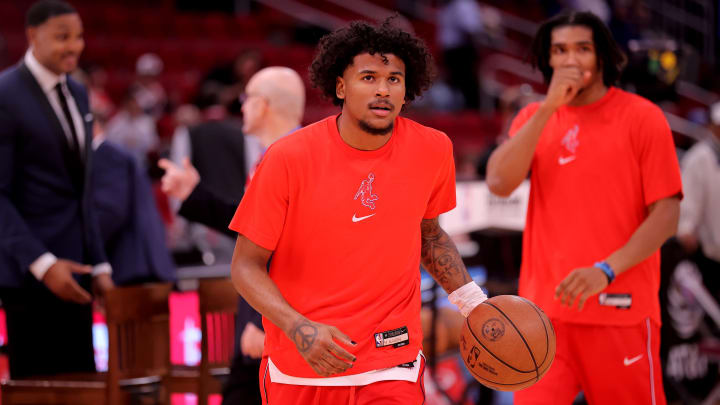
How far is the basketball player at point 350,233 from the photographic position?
113 inches

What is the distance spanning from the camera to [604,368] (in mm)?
3609

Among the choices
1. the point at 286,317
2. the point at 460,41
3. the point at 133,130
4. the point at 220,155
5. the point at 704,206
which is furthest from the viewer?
the point at 460,41

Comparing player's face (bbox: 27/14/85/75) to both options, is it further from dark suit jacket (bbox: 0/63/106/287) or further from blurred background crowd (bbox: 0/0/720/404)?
blurred background crowd (bbox: 0/0/720/404)

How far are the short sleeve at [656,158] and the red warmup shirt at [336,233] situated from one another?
1201 mm

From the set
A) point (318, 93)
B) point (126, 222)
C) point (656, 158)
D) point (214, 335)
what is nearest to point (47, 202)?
point (126, 222)

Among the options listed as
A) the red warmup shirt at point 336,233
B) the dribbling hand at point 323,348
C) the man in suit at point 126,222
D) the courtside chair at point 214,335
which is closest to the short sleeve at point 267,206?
the red warmup shirt at point 336,233

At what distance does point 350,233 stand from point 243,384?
1.35 meters

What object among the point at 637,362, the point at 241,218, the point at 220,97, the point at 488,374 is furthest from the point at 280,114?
the point at 220,97

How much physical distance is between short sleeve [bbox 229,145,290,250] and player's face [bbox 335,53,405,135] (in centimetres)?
30

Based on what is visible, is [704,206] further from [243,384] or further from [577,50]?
[243,384]

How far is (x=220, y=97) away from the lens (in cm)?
951

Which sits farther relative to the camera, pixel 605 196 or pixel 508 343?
pixel 605 196

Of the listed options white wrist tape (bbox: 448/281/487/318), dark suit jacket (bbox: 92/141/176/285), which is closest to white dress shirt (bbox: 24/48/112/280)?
dark suit jacket (bbox: 92/141/176/285)

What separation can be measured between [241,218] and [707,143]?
19.6 feet
